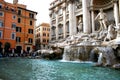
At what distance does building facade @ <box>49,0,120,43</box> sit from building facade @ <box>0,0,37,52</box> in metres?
7.43

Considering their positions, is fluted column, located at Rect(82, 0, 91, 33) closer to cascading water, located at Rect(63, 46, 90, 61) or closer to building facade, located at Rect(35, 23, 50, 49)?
cascading water, located at Rect(63, 46, 90, 61)

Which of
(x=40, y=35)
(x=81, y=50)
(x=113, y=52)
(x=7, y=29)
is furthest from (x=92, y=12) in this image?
(x=40, y=35)

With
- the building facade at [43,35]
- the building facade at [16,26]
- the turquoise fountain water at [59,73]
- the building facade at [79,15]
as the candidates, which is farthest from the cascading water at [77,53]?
the building facade at [43,35]

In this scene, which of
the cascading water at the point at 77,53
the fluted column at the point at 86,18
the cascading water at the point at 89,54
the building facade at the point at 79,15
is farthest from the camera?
the fluted column at the point at 86,18

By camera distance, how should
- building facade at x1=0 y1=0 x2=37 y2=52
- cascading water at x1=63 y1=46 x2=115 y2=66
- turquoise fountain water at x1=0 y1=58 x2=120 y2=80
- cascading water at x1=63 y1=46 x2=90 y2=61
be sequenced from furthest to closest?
building facade at x1=0 y1=0 x2=37 y2=52, cascading water at x1=63 y1=46 x2=90 y2=61, cascading water at x1=63 y1=46 x2=115 y2=66, turquoise fountain water at x1=0 y1=58 x2=120 y2=80

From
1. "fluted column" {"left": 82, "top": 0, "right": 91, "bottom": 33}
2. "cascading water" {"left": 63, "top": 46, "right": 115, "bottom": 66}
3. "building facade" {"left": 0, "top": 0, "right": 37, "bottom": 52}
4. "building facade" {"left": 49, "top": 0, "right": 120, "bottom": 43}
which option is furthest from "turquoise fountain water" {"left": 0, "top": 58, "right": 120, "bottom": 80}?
"building facade" {"left": 0, "top": 0, "right": 37, "bottom": 52}

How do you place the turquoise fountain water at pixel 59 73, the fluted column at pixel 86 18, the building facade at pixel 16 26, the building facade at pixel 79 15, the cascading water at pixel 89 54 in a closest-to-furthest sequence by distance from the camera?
the turquoise fountain water at pixel 59 73
the cascading water at pixel 89 54
the building facade at pixel 79 15
the fluted column at pixel 86 18
the building facade at pixel 16 26

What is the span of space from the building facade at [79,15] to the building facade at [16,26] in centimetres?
743

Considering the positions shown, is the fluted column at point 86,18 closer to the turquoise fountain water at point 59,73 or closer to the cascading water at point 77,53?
the cascading water at point 77,53

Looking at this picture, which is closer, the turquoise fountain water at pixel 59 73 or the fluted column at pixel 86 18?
the turquoise fountain water at pixel 59 73

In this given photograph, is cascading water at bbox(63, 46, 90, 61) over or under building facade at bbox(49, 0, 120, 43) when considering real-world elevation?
under

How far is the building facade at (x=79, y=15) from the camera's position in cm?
2504

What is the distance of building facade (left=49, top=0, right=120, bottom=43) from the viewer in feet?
82.2

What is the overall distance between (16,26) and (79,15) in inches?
775
